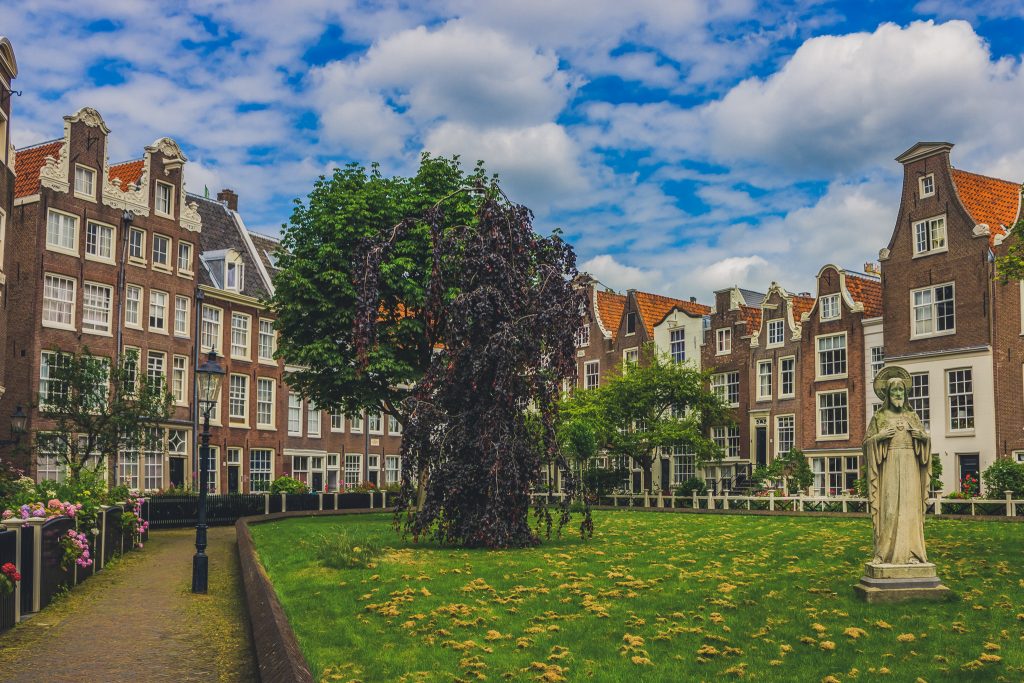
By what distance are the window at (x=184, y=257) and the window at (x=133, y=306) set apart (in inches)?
123

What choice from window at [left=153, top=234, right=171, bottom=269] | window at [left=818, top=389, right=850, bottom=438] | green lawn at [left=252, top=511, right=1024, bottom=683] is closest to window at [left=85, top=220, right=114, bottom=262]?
window at [left=153, top=234, right=171, bottom=269]

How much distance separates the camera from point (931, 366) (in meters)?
42.8

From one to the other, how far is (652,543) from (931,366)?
2630cm

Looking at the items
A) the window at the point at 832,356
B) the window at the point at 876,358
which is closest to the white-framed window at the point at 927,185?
the window at the point at 876,358

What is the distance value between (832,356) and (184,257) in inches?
1295

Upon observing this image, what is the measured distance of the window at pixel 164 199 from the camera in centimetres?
4928

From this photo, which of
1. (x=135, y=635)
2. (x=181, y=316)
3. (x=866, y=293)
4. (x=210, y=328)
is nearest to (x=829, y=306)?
(x=866, y=293)

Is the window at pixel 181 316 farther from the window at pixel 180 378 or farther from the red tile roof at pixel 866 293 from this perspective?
the red tile roof at pixel 866 293

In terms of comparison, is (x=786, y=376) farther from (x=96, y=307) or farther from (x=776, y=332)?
(x=96, y=307)

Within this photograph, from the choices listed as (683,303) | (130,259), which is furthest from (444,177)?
(683,303)

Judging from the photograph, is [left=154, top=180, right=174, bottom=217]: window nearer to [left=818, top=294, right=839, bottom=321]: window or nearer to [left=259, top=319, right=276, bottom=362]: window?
[left=259, top=319, right=276, bottom=362]: window

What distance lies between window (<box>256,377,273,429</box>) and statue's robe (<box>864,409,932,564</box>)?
46.0 metres

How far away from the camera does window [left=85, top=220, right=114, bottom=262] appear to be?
149 feet

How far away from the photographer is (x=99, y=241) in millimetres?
45844
